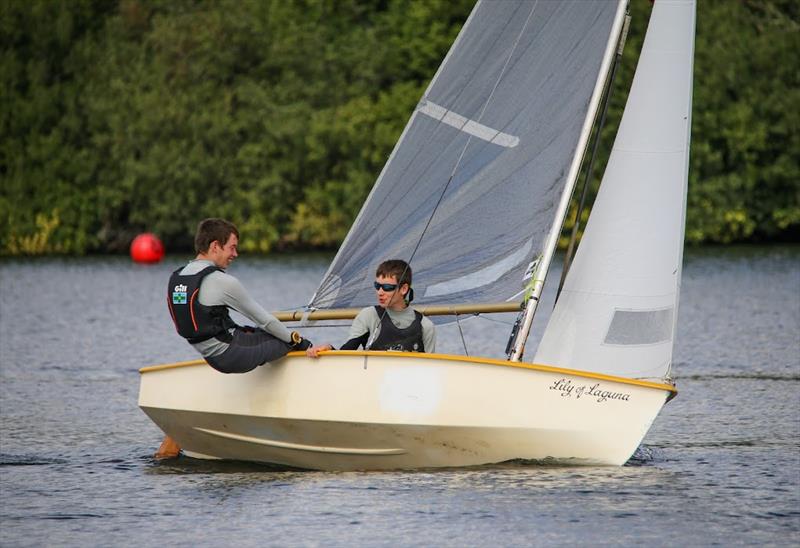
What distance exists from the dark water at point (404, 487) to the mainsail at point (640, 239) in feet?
2.21

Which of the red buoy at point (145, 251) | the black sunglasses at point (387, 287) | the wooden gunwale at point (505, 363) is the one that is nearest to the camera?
the wooden gunwale at point (505, 363)

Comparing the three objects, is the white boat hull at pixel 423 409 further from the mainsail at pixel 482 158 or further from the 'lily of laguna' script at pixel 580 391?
the mainsail at pixel 482 158

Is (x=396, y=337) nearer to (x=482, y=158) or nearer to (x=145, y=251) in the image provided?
(x=482, y=158)

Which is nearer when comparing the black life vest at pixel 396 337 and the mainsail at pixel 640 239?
the black life vest at pixel 396 337

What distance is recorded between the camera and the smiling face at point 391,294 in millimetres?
10555

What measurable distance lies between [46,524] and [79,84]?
1835 inches

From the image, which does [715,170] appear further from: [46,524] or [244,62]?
[46,524]

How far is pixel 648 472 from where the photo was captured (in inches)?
429

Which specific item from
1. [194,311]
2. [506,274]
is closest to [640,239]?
[506,274]

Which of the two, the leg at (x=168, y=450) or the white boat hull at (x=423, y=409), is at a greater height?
the white boat hull at (x=423, y=409)

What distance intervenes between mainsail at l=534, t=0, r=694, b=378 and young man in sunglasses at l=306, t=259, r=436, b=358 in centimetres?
97

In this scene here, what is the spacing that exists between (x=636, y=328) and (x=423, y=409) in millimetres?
1772

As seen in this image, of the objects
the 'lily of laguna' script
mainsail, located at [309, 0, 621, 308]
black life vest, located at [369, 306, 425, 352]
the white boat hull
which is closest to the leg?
the white boat hull

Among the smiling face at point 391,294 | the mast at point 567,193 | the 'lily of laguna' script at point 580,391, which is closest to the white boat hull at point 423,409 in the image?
the 'lily of laguna' script at point 580,391
